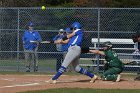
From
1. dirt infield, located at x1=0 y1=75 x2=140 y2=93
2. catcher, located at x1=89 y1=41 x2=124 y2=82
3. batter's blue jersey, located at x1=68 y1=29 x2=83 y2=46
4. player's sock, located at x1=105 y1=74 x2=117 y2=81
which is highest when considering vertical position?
batter's blue jersey, located at x1=68 y1=29 x2=83 y2=46

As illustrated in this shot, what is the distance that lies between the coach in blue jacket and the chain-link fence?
375mm

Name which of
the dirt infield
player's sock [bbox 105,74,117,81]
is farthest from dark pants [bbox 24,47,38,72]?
player's sock [bbox 105,74,117,81]

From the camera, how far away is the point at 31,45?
21469 millimetres

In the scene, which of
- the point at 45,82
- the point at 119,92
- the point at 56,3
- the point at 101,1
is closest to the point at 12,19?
the point at 45,82

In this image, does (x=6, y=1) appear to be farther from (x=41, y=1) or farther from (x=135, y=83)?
(x=135, y=83)

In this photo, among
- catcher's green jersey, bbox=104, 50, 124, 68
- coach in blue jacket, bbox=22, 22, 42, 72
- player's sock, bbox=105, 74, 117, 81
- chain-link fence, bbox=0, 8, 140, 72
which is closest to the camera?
player's sock, bbox=105, 74, 117, 81

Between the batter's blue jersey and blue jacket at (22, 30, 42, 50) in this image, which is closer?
the batter's blue jersey

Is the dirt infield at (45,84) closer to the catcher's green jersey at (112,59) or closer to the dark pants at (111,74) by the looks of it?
the dark pants at (111,74)

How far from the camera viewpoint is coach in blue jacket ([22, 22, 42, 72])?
69.8ft

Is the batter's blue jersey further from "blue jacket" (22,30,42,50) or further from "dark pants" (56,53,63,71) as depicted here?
"dark pants" (56,53,63,71)

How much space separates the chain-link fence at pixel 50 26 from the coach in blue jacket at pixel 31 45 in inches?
14.7

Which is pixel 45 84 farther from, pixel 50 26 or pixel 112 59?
pixel 50 26

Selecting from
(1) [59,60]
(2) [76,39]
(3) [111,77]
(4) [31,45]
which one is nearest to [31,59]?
(4) [31,45]

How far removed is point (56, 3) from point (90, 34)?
634 inches
